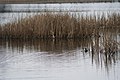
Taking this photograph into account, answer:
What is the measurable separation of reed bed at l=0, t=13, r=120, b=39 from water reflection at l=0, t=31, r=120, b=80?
67 centimetres

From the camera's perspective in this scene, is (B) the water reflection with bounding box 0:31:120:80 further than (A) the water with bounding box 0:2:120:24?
No

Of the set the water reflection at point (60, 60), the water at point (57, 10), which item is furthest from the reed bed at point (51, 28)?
the water at point (57, 10)

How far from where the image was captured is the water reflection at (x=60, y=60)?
12195 millimetres

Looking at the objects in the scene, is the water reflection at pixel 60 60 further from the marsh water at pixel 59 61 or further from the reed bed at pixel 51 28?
the reed bed at pixel 51 28

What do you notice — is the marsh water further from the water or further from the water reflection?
the water

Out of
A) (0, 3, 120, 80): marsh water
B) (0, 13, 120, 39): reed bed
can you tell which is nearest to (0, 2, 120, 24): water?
(0, 13, 120, 39): reed bed

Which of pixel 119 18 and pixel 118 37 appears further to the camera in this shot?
pixel 119 18

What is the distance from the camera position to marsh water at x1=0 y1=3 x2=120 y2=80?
12.1m

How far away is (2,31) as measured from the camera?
20812mm

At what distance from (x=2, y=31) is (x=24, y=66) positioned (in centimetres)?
740

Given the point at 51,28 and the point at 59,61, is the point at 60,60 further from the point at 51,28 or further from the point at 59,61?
the point at 51,28

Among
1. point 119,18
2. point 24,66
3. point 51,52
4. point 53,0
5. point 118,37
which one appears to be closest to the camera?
point 24,66

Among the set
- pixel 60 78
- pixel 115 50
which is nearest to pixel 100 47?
pixel 115 50

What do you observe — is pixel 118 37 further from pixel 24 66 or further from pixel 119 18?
pixel 24 66
